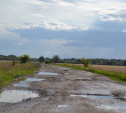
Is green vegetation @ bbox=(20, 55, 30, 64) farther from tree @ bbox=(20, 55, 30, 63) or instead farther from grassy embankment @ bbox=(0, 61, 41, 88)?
grassy embankment @ bbox=(0, 61, 41, 88)

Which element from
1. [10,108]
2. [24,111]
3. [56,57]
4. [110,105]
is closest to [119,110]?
[110,105]

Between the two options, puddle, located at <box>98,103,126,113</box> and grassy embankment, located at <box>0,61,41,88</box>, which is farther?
grassy embankment, located at <box>0,61,41,88</box>

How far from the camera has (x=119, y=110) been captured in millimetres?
10203

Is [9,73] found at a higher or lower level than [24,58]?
lower

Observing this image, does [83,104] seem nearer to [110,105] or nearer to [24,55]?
[110,105]

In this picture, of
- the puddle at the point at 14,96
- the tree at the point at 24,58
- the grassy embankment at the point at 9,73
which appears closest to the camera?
the puddle at the point at 14,96

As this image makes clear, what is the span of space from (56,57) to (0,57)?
144ft

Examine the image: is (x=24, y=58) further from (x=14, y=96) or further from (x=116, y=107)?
(x=116, y=107)

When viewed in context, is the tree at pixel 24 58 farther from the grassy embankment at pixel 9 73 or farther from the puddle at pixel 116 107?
the puddle at pixel 116 107

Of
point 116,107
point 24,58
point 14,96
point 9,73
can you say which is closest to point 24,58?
point 24,58

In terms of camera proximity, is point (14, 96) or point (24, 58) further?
point (24, 58)

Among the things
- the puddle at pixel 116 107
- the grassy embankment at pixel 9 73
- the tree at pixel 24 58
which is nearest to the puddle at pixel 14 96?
the grassy embankment at pixel 9 73

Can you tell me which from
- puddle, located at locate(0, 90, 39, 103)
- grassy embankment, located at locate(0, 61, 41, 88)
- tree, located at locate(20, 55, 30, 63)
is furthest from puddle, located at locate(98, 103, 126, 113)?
tree, located at locate(20, 55, 30, 63)

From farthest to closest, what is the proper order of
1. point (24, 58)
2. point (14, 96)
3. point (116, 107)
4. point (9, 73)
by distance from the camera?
1. point (24, 58)
2. point (9, 73)
3. point (14, 96)
4. point (116, 107)
